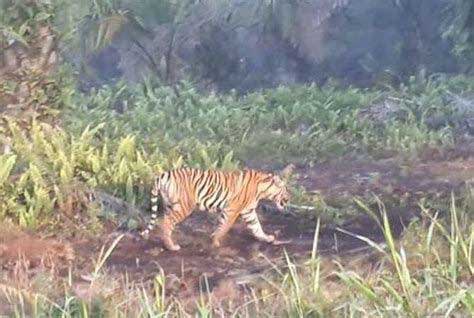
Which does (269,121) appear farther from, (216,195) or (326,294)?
(326,294)

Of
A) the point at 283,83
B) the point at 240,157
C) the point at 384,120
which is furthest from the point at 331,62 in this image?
the point at 240,157

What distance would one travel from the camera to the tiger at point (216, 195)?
28.8 ft

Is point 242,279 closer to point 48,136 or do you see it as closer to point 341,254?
point 341,254

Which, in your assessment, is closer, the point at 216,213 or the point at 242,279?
the point at 242,279

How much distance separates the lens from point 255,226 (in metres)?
8.80

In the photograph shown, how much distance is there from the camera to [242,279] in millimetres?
7496

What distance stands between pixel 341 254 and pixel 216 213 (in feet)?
4.90

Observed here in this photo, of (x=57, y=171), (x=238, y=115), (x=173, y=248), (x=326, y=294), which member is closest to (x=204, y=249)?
(x=173, y=248)

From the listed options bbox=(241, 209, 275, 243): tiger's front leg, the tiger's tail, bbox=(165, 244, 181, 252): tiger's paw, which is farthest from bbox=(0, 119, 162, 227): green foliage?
bbox=(241, 209, 275, 243): tiger's front leg

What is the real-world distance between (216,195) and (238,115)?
21.1 ft

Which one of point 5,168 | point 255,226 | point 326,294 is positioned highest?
point 326,294

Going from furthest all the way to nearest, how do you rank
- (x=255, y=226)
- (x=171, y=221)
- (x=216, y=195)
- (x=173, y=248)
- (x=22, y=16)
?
(x=22, y=16) < (x=216, y=195) < (x=255, y=226) < (x=171, y=221) < (x=173, y=248)

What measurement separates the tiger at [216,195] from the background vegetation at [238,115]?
442 millimetres

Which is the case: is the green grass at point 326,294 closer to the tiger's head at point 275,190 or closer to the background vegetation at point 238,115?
the background vegetation at point 238,115
